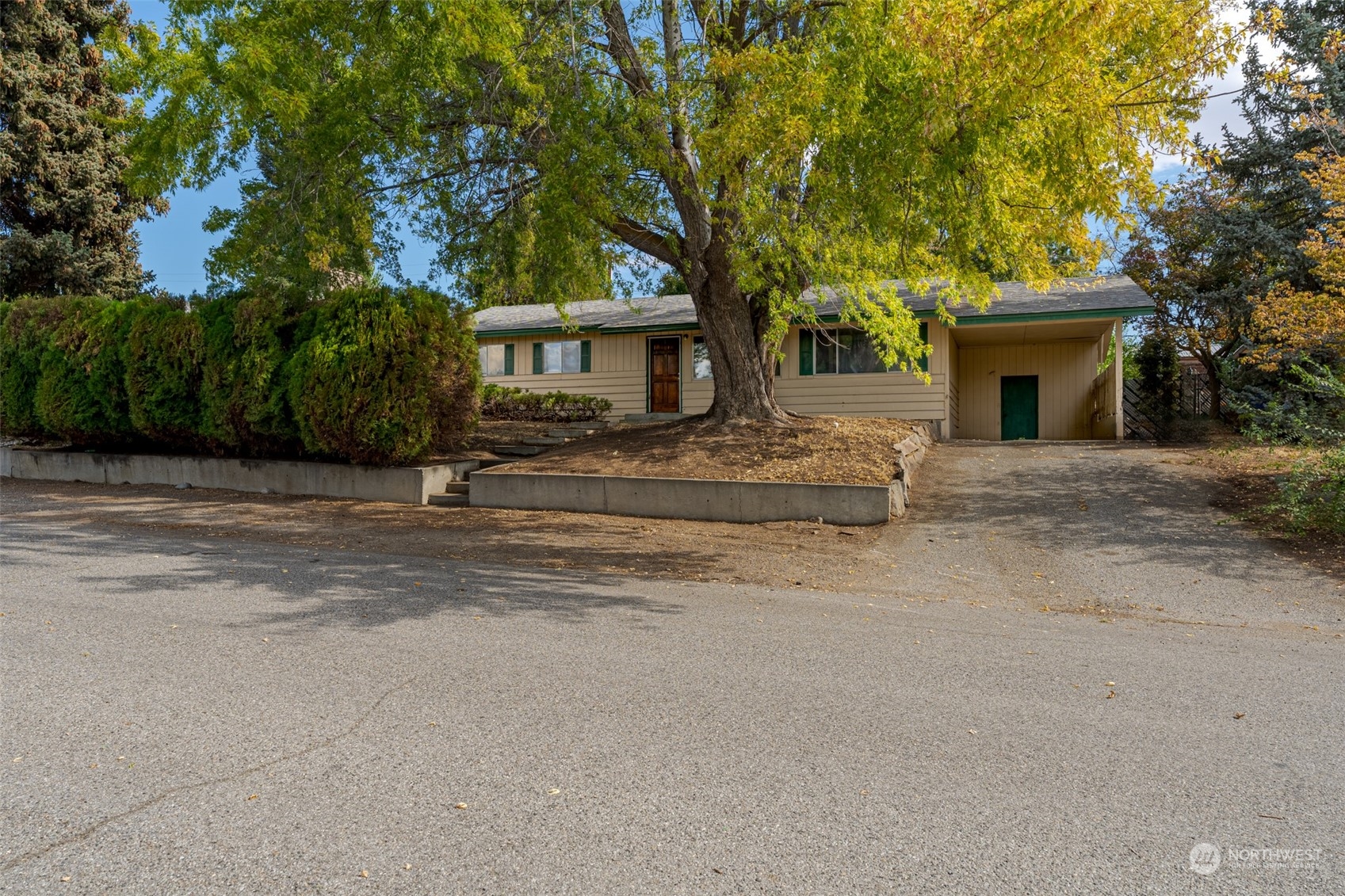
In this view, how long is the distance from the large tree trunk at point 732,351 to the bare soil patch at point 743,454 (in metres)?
0.38

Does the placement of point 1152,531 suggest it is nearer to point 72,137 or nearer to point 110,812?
point 110,812

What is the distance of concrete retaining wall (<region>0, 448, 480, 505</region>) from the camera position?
12.4 m

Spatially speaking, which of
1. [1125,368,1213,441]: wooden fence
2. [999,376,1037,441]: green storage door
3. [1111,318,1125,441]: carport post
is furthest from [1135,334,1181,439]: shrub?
[999,376,1037,441]: green storage door

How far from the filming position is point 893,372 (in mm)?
18406

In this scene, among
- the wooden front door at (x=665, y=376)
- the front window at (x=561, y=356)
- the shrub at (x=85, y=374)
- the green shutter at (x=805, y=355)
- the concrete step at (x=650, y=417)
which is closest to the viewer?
the shrub at (x=85, y=374)

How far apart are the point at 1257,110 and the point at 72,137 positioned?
99.8ft

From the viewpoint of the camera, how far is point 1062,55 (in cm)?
708

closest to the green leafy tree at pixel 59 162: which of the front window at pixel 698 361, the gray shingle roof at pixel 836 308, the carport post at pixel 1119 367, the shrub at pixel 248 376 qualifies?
the gray shingle roof at pixel 836 308

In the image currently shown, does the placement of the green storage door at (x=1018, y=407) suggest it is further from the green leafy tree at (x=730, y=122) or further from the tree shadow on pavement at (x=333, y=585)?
the tree shadow on pavement at (x=333, y=585)

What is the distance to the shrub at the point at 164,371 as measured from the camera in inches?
526

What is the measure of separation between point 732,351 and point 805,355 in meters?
6.01

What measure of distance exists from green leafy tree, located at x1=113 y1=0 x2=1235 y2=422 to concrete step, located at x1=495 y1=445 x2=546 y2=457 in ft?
10.3
